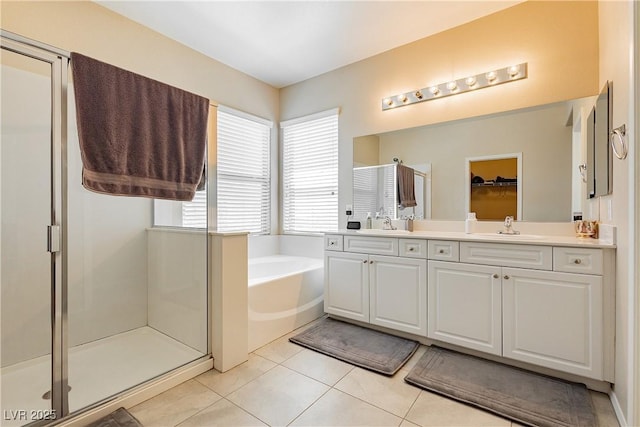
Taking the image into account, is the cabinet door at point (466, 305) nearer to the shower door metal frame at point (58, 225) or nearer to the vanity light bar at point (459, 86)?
the vanity light bar at point (459, 86)

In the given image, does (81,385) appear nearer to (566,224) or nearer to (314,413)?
(314,413)

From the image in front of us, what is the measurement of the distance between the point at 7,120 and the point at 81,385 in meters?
1.70

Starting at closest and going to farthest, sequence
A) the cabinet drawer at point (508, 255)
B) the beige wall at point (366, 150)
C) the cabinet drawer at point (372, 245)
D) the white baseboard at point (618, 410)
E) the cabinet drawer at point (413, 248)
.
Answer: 1. the white baseboard at point (618, 410)
2. the cabinet drawer at point (508, 255)
3. the cabinet drawer at point (413, 248)
4. the cabinet drawer at point (372, 245)
5. the beige wall at point (366, 150)

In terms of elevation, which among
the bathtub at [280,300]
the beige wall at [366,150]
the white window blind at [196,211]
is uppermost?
the beige wall at [366,150]

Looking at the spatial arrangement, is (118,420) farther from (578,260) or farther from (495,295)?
(578,260)

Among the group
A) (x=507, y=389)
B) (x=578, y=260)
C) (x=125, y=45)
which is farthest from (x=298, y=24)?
(x=507, y=389)

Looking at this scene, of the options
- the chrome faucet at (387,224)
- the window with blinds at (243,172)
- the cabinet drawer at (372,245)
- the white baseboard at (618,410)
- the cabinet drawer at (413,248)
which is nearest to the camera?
the white baseboard at (618,410)

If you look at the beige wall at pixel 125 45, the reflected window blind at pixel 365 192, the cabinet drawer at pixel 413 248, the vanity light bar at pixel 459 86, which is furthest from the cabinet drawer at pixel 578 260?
the beige wall at pixel 125 45

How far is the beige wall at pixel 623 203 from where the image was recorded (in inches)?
50.9

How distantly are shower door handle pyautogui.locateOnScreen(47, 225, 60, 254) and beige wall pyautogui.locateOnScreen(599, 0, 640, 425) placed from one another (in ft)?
8.80

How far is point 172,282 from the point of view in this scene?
243cm

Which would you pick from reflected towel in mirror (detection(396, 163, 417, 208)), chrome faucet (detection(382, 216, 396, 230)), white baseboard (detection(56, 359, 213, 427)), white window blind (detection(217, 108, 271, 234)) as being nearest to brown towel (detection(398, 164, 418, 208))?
reflected towel in mirror (detection(396, 163, 417, 208))

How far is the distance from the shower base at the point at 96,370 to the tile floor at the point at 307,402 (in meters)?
0.22

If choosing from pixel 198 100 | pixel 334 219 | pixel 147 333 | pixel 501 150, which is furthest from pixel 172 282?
pixel 501 150
